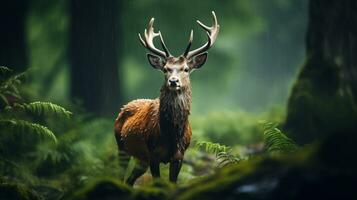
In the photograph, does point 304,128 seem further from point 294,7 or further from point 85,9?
point 294,7

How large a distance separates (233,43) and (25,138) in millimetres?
25704

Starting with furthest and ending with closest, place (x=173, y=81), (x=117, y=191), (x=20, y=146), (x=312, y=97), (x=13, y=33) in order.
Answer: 1. (x=13, y=33)
2. (x=20, y=146)
3. (x=312, y=97)
4. (x=173, y=81)
5. (x=117, y=191)

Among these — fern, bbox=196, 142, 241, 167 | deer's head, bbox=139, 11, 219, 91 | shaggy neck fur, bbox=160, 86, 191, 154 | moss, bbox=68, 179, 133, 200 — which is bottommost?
moss, bbox=68, 179, 133, 200

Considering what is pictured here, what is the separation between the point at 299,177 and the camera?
5.66 m

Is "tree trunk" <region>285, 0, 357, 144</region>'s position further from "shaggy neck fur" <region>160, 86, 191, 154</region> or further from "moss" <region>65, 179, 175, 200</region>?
"moss" <region>65, 179, 175, 200</region>

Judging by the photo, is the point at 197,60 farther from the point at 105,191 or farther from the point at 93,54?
the point at 93,54

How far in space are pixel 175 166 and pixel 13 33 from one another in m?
11.2

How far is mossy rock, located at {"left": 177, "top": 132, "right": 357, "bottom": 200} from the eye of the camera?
552 centimetres

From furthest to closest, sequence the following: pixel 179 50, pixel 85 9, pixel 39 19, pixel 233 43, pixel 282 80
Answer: pixel 282 80, pixel 233 43, pixel 179 50, pixel 39 19, pixel 85 9

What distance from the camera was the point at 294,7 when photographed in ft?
119

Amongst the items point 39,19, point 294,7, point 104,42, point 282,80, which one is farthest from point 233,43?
point 104,42

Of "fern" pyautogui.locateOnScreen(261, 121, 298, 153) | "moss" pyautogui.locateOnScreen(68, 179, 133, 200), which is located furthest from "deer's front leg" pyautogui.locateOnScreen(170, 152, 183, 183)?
"moss" pyautogui.locateOnScreen(68, 179, 133, 200)

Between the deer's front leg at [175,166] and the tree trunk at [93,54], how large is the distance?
10.2 metres

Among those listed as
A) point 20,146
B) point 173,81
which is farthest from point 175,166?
point 20,146
